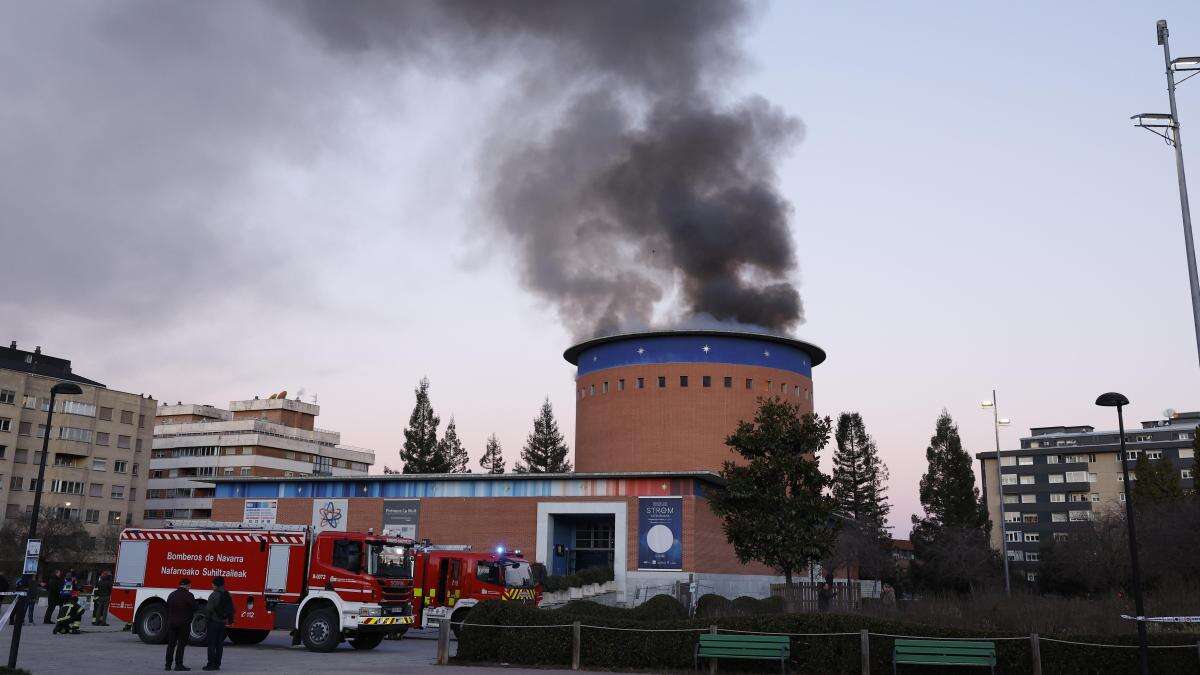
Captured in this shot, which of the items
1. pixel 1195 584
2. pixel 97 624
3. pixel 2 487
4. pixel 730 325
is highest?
pixel 730 325

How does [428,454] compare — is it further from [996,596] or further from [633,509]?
[996,596]

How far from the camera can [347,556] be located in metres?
22.9

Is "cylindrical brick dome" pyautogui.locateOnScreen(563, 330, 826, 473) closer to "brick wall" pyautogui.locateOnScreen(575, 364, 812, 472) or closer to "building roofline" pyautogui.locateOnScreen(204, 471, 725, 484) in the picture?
"brick wall" pyautogui.locateOnScreen(575, 364, 812, 472)

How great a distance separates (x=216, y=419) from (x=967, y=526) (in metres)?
90.8

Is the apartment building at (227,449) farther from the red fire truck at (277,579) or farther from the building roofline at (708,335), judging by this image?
the red fire truck at (277,579)

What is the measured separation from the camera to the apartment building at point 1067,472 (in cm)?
11275

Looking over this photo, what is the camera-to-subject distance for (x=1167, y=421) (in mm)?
120062

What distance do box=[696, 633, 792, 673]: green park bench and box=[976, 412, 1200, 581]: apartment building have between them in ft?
340

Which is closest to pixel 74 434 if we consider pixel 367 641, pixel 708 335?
pixel 708 335

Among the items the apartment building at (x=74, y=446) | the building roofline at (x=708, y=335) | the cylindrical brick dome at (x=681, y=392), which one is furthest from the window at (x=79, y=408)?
the cylindrical brick dome at (x=681, y=392)

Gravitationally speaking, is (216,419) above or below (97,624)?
above

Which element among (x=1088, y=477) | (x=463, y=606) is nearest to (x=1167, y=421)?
(x=1088, y=477)

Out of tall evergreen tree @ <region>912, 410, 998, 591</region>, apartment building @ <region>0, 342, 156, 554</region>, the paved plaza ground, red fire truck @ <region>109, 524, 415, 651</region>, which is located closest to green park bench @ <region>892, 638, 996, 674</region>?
the paved plaza ground

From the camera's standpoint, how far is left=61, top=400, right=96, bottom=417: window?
91.2 m
